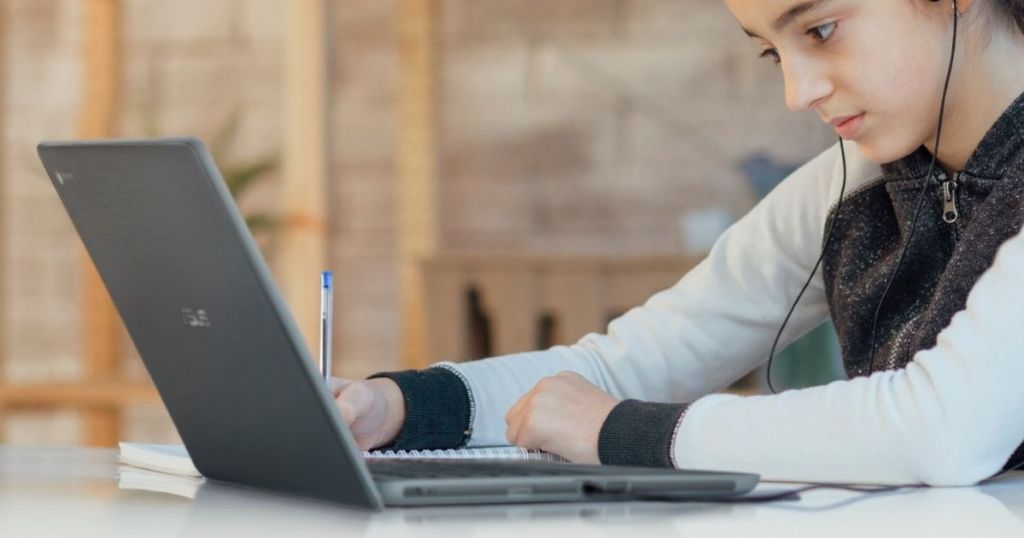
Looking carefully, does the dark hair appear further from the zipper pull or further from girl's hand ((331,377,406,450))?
girl's hand ((331,377,406,450))

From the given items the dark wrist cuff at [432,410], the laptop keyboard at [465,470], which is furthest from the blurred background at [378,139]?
the laptop keyboard at [465,470]

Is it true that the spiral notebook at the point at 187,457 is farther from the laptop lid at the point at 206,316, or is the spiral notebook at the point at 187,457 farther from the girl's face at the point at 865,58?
the girl's face at the point at 865,58

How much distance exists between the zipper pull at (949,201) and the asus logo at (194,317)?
78 centimetres

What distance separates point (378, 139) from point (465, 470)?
3.47 meters

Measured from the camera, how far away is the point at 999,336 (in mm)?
1032

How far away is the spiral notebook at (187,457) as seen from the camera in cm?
116

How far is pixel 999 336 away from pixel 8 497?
71cm

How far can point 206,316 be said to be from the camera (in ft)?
3.05

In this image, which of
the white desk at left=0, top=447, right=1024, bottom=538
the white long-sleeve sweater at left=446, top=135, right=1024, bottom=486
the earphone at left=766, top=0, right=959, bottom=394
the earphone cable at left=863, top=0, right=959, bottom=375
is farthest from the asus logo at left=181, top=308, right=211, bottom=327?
the earphone cable at left=863, top=0, right=959, bottom=375

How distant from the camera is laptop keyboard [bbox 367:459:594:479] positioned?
895 millimetres

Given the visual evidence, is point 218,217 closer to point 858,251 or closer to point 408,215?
point 858,251

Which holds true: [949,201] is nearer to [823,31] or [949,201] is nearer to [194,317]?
[823,31]

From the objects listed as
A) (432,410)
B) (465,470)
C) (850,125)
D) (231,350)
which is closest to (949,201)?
(850,125)

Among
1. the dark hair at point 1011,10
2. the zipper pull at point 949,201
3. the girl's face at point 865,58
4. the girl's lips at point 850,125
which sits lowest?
the zipper pull at point 949,201
